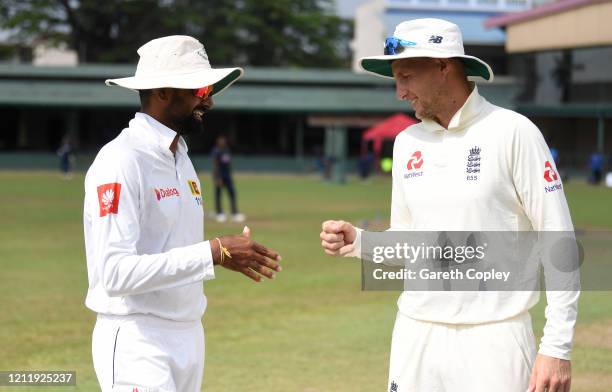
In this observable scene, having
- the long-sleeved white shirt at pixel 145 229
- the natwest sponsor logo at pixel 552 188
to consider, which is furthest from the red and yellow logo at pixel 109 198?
the natwest sponsor logo at pixel 552 188

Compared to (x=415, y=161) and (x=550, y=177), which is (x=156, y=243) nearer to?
(x=415, y=161)

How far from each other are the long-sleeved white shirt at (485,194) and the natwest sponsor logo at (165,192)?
0.98m

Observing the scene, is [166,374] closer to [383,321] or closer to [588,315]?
[383,321]

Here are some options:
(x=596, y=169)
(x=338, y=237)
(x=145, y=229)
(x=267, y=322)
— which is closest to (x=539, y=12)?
(x=596, y=169)

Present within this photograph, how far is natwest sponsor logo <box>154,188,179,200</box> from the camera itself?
13.8ft

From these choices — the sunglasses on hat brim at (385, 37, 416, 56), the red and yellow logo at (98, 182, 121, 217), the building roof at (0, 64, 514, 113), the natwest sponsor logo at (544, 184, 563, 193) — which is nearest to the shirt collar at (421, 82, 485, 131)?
the sunglasses on hat brim at (385, 37, 416, 56)

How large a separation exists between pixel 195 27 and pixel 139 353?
6750 centimetres

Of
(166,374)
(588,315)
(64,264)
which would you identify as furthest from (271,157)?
(166,374)

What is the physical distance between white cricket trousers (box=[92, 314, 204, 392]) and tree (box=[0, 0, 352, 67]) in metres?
64.2

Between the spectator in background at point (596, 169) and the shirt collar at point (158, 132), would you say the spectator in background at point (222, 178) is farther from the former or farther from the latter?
the spectator in background at point (596, 169)

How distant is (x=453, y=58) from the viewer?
4102 mm

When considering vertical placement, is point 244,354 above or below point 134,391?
below

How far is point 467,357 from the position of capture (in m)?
3.88

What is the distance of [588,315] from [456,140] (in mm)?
8008
